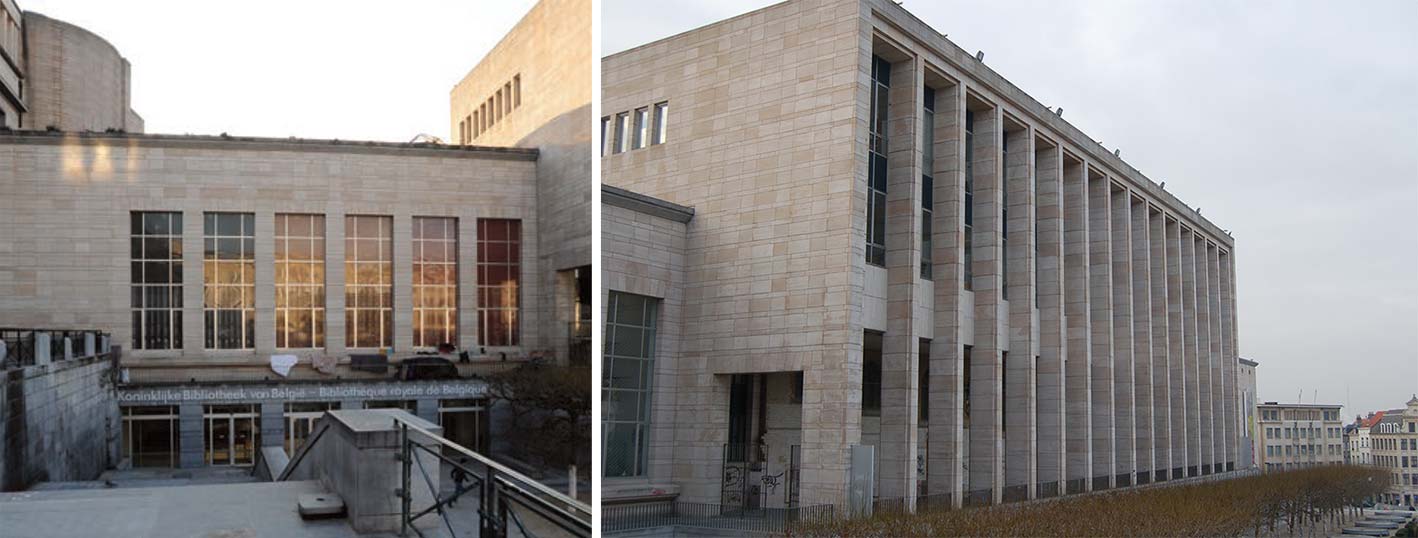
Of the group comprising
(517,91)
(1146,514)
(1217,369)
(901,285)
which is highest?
(517,91)

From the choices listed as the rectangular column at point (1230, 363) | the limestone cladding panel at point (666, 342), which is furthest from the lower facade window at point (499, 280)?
the rectangular column at point (1230, 363)

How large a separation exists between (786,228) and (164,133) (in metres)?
10.1

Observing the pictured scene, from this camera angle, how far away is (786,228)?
20.2 m

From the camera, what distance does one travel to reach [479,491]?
634 centimetres

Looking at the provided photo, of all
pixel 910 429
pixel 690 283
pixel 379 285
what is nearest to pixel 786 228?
pixel 690 283

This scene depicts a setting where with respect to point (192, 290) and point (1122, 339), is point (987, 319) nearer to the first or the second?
point (1122, 339)

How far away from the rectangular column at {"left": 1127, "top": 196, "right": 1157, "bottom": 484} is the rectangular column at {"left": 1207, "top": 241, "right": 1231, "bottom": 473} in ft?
33.5

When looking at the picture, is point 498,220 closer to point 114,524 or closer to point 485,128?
point 485,128

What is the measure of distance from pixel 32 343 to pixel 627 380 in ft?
30.6

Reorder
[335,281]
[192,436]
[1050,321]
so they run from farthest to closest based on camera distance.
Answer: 1. [1050,321]
2. [335,281]
3. [192,436]

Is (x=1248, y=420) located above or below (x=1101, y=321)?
below

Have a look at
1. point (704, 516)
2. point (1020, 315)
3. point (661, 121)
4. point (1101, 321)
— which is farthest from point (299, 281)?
point (1101, 321)

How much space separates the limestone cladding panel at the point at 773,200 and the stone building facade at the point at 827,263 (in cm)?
4

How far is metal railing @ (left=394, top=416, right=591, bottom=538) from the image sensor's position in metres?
5.72
